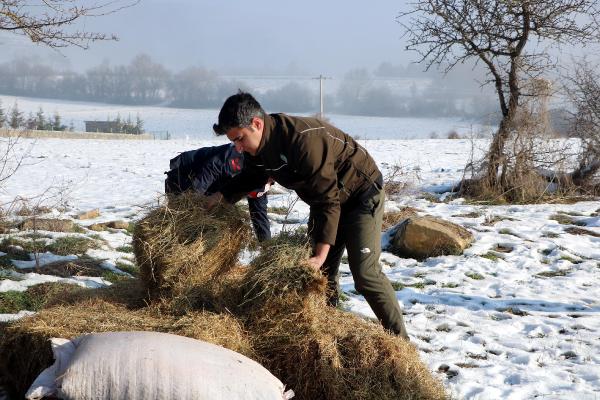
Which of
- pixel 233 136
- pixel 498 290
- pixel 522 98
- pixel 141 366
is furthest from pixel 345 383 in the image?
pixel 522 98

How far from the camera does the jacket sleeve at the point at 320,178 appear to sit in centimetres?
392

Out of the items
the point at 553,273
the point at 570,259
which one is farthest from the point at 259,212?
the point at 570,259

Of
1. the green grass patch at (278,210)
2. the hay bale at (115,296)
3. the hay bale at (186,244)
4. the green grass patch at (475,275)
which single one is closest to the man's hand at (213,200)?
the hay bale at (186,244)

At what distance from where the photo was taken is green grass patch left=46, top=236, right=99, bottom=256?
730cm

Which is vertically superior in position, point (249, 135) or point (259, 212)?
point (249, 135)

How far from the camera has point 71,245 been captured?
748 centimetres

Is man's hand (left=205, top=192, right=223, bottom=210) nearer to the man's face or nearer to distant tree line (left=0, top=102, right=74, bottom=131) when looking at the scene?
the man's face

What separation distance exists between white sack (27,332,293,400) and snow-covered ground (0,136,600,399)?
1.77 meters

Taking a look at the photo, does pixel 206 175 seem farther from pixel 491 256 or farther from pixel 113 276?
pixel 491 256

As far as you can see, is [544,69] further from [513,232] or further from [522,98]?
[513,232]

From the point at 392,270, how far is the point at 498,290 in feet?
4.40

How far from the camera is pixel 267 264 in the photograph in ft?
13.0

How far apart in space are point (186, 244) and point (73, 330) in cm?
102

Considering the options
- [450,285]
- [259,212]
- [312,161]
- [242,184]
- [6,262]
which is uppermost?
[312,161]
